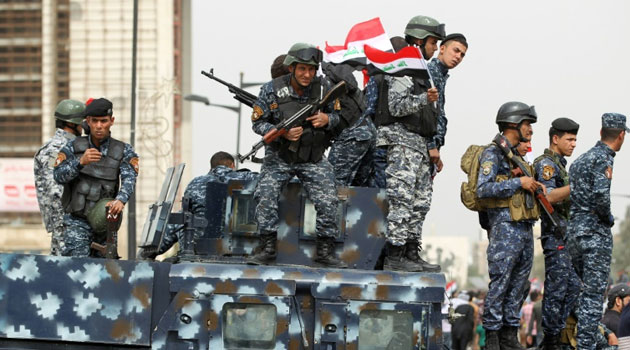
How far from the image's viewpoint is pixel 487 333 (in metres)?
11.9

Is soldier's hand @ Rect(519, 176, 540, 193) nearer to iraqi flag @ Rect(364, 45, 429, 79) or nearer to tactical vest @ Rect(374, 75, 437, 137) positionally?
tactical vest @ Rect(374, 75, 437, 137)

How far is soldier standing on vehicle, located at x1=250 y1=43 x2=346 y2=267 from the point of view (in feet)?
36.8

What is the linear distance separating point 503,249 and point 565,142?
1930 mm

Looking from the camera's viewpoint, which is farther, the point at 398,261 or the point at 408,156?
the point at 408,156

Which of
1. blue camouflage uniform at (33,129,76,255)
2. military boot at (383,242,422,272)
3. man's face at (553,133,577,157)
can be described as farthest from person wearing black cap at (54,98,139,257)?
man's face at (553,133,577,157)

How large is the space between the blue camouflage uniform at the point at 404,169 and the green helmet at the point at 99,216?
2325mm

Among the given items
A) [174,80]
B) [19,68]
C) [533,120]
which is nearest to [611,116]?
[533,120]

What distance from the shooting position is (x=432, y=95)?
11555mm

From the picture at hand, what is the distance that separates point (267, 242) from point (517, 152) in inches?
99.6

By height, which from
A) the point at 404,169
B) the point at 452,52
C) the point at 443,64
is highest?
the point at 452,52

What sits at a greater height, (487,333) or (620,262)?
(487,333)

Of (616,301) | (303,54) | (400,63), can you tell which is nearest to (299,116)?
(303,54)

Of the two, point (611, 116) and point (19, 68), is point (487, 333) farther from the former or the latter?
point (19, 68)

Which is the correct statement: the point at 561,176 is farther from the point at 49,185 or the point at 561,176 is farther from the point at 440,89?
the point at 49,185
